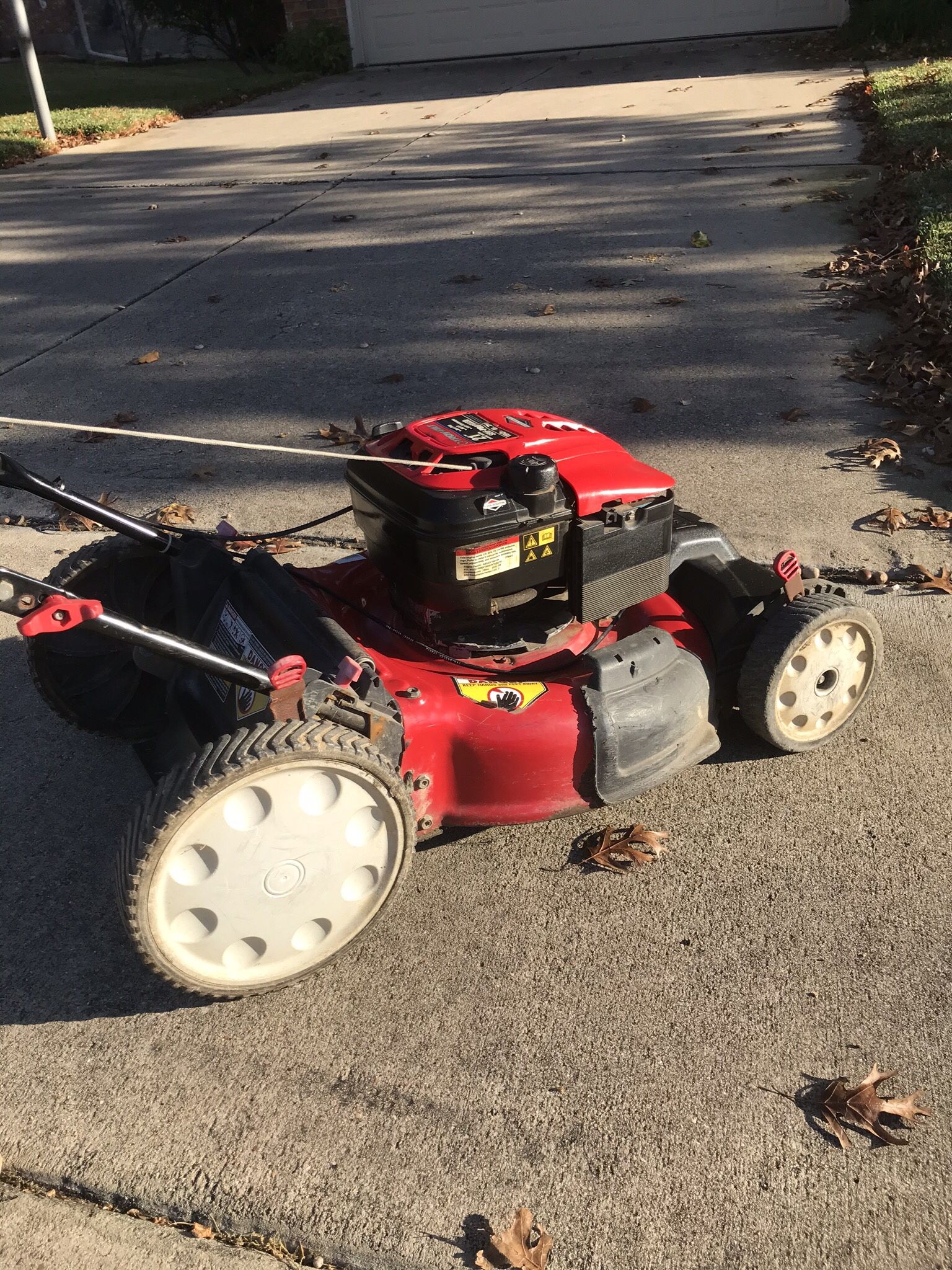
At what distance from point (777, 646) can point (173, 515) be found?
2.53m

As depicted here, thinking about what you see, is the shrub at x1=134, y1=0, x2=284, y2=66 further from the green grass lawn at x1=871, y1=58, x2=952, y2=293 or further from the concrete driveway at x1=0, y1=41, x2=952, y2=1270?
the concrete driveway at x1=0, y1=41, x2=952, y2=1270

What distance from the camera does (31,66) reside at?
35.1ft

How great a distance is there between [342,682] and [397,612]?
644mm

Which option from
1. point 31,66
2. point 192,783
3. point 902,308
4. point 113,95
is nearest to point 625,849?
point 192,783

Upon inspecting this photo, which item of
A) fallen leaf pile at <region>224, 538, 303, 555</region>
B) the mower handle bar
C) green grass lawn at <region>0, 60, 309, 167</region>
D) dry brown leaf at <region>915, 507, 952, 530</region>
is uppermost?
green grass lawn at <region>0, 60, 309, 167</region>

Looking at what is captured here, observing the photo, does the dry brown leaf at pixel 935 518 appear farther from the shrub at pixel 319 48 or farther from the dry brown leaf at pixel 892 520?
the shrub at pixel 319 48

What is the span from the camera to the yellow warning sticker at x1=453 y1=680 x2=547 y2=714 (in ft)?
8.86

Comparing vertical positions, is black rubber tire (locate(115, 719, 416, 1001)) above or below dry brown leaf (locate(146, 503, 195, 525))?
above

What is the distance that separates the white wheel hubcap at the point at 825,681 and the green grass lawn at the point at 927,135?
3306 millimetres

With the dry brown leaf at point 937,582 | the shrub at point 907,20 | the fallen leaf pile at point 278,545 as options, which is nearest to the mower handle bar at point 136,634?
the fallen leaf pile at point 278,545

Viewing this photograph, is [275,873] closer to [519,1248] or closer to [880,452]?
[519,1248]

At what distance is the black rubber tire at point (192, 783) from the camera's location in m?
2.11

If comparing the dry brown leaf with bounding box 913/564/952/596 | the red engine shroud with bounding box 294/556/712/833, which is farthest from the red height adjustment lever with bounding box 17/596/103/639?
the dry brown leaf with bounding box 913/564/952/596

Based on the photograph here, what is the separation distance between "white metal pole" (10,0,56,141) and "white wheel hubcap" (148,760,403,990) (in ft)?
35.0
